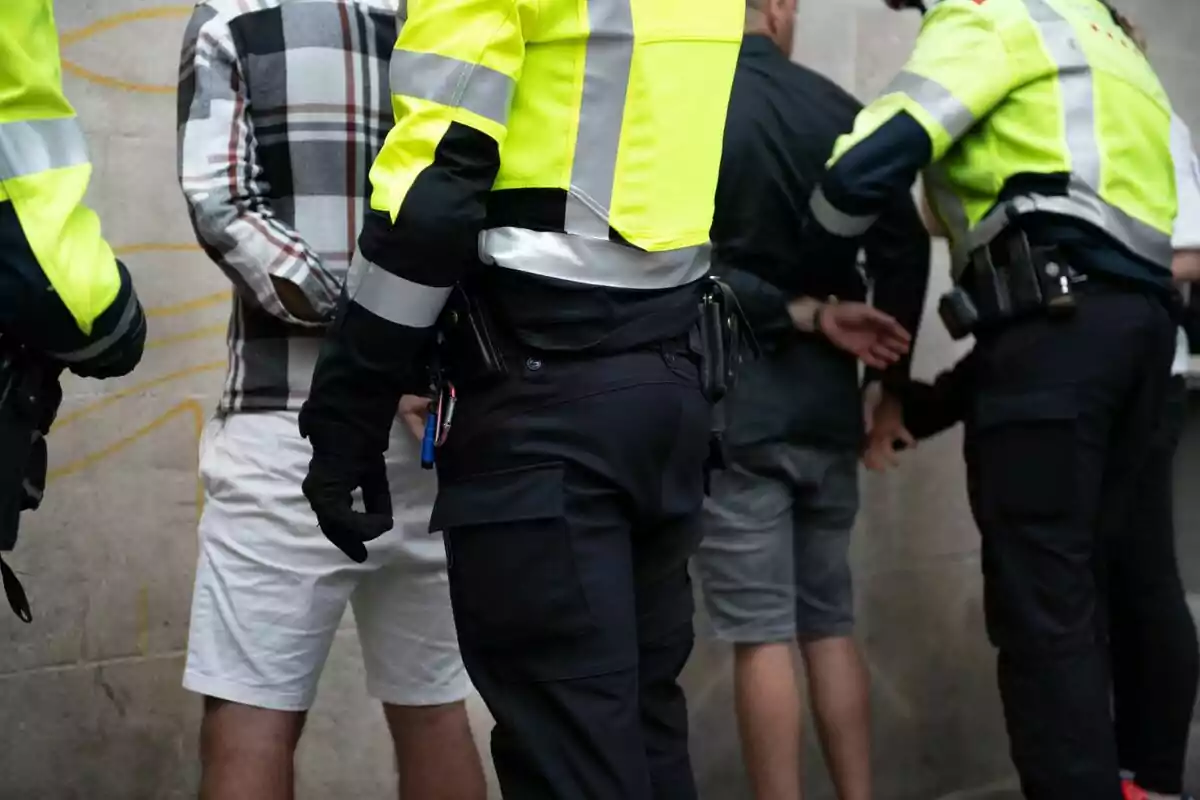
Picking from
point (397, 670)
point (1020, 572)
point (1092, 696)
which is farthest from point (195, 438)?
point (1092, 696)

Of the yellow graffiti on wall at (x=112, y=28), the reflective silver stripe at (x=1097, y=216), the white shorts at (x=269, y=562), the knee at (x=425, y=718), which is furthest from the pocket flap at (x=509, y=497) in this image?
the yellow graffiti on wall at (x=112, y=28)

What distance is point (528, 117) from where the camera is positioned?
1.16 meters

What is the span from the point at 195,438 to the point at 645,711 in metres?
1.12

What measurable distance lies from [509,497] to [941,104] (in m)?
1.04

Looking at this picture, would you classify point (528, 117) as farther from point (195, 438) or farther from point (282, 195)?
point (195, 438)

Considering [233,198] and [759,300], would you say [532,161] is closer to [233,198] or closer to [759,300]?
[233,198]

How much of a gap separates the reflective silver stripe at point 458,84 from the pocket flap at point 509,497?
1.11 ft

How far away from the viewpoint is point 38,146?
1.18m

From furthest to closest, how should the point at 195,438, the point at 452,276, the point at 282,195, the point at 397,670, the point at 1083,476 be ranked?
the point at 195,438, the point at 1083,476, the point at 397,670, the point at 282,195, the point at 452,276

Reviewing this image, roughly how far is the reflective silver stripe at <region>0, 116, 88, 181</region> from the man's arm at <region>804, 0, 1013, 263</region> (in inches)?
43.2

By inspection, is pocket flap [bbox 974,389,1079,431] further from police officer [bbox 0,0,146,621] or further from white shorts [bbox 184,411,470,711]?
police officer [bbox 0,0,146,621]

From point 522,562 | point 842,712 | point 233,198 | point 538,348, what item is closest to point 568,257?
point 538,348

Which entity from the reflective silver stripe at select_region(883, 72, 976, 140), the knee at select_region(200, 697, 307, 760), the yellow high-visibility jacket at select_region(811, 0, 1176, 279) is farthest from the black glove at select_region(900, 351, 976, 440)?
the knee at select_region(200, 697, 307, 760)

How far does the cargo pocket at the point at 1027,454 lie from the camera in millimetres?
1778
